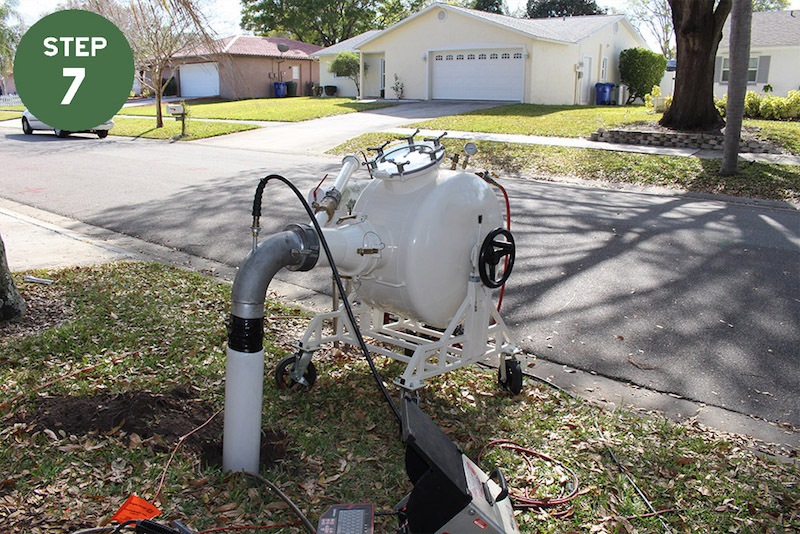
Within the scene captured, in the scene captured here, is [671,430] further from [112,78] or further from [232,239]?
[112,78]

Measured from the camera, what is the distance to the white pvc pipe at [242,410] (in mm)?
3260

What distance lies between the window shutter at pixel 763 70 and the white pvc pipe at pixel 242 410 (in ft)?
117

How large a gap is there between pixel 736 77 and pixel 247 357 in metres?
11.9

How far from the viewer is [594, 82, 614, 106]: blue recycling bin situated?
106 feet

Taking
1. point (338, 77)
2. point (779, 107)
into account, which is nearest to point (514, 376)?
point (779, 107)

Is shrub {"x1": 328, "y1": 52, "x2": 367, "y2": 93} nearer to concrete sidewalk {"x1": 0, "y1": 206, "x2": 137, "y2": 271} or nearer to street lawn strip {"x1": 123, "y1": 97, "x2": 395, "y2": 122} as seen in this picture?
street lawn strip {"x1": 123, "y1": 97, "x2": 395, "y2": 122}

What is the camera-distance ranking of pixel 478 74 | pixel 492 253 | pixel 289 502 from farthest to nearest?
pixel 478 74 < pixel 492 253 < pixel 289 502

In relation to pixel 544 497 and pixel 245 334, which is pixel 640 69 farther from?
pixel 245 334

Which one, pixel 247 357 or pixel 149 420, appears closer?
pixel 247 357

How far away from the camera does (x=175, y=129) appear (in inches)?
964

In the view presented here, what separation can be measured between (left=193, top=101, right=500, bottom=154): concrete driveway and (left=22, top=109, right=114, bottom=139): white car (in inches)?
176

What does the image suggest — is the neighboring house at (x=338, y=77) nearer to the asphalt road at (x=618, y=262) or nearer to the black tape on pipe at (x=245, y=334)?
the asphalt road at (x=618, y=262)

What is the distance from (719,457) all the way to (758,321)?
246 cm

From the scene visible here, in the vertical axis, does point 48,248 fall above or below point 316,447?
above
